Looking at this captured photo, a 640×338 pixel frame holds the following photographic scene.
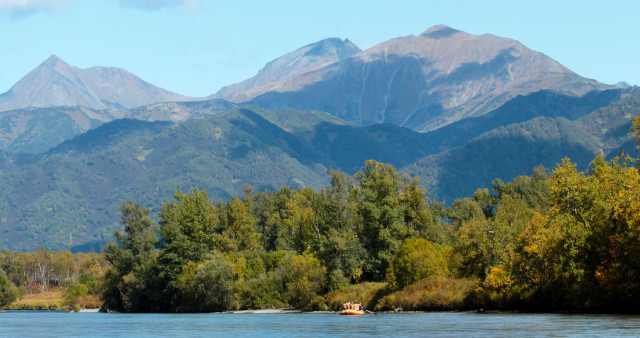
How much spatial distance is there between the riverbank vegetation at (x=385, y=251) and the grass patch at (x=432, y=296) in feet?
0.59

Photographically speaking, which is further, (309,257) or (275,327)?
(309,257)

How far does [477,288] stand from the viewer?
99125 millimetres

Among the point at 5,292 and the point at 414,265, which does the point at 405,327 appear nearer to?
the point at 414,265

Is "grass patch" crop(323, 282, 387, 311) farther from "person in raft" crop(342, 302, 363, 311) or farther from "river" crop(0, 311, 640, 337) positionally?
"river" crop(0, 311, 640, 337)

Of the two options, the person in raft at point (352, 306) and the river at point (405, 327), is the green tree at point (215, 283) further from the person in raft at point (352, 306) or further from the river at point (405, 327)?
the person in raft at point (352, 306)

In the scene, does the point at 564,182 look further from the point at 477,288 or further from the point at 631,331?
the point at 631,331

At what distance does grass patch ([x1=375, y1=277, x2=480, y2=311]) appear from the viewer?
104m

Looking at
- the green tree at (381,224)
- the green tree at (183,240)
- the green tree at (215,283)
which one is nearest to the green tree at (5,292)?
the green tree at (183,240)

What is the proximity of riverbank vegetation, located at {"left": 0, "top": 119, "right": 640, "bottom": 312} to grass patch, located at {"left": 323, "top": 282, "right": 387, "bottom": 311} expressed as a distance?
0.21 metres

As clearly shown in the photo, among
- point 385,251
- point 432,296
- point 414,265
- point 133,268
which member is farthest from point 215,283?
point 432,296

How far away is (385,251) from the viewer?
4919 inches

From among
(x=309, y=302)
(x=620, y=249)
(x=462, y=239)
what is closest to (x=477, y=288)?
(x=462, y=239)

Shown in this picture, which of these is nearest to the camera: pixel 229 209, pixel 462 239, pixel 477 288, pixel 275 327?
pixel 275 327

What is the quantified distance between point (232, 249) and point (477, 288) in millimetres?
61949
